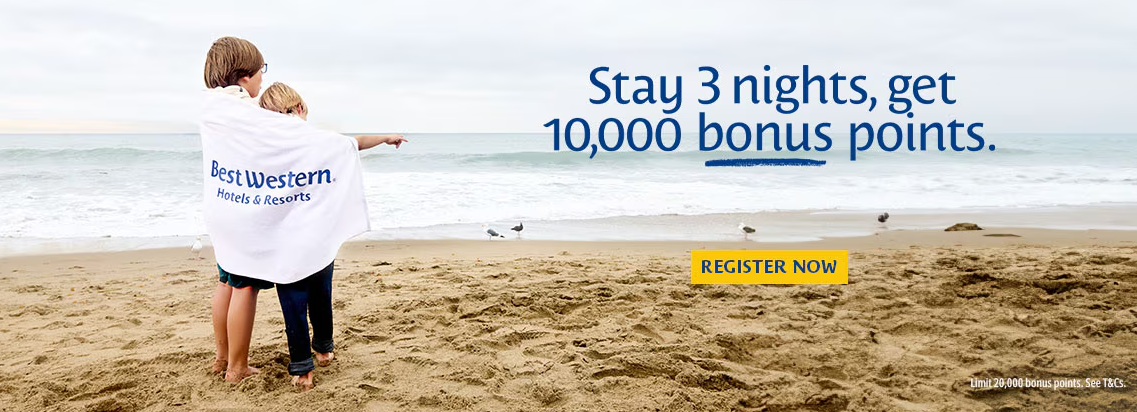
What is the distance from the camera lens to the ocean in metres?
8.11

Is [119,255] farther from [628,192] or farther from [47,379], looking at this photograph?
[628,192]

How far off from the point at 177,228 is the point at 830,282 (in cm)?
693

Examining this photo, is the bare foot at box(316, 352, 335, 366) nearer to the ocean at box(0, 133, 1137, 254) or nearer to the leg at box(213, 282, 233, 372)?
the leg at box(213, 282, 233, 372)

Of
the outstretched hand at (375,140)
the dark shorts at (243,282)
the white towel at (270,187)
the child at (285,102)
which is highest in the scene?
the child at (285,102)

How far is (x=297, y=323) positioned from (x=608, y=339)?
4.40 feet

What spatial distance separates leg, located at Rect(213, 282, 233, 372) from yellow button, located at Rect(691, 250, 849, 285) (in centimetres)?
270

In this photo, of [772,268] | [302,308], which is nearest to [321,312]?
[302,308]

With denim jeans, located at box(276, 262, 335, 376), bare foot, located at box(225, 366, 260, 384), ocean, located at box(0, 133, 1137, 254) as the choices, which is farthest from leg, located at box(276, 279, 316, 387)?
ocean, located at box(0, 133, 1137, 254)

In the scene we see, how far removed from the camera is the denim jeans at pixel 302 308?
268 centimetres

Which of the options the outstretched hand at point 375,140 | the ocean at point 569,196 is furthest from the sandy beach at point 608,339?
the ocean at point 569,196

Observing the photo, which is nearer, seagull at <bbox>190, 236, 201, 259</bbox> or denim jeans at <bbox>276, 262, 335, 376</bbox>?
denim jeans at <bbox>276, 262, 335, 376</bbox>

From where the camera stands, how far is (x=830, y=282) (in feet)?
14.8

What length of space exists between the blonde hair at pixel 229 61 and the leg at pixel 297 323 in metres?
0.74

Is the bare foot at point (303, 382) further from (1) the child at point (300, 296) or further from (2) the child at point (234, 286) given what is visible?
(2) the child at point (234, 286)
